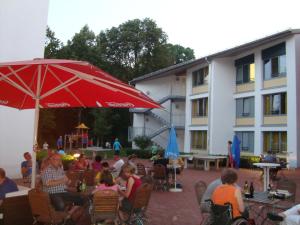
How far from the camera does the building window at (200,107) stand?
1362 inches

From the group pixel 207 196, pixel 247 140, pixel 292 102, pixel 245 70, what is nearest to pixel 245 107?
pixel 247 140

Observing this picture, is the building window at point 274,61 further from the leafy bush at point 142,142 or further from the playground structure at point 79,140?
the playground structure at point 79,140

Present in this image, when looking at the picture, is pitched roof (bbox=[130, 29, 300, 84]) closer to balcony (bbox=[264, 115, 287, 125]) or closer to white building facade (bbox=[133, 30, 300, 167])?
white building facade (bbox=[133, 30, 300, 167])

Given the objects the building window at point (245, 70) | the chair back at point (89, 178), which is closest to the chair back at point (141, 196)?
the chair back at point (89, 178)

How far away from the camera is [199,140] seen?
3528cm

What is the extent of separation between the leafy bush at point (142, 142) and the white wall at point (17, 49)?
21.6 m

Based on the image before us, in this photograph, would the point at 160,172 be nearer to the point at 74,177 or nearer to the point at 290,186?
the point at 74,177

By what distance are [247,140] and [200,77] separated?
317 inches

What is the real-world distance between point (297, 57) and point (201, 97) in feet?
32.6

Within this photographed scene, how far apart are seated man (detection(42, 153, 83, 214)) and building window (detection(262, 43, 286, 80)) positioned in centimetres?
2301

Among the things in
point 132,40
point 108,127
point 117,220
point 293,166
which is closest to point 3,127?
point 117,220

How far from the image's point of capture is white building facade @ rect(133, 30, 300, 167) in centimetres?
2642

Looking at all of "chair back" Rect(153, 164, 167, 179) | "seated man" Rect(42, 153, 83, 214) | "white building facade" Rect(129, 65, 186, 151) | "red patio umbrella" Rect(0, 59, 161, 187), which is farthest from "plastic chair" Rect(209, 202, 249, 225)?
"white building facade" Rect(129, 65, 186, 151)

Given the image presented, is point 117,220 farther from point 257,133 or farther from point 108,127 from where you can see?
point 108,127
